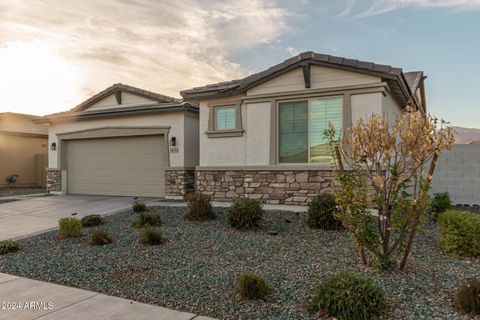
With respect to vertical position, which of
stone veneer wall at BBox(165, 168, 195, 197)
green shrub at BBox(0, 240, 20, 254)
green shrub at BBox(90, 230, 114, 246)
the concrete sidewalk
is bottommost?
the concrete sidewalk

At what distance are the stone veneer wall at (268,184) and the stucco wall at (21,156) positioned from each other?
13.3 metres

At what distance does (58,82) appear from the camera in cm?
1209

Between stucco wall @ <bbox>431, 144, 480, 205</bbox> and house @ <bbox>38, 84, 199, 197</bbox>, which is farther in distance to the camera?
house @ <bbox>38, 84, 199, 197</bbox>

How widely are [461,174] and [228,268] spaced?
31.0 ft

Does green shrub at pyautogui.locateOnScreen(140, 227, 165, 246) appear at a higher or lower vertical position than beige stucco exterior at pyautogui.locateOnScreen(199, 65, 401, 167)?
lower

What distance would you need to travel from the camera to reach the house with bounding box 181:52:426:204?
9.02 meters

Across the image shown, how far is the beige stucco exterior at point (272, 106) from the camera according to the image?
8945mm

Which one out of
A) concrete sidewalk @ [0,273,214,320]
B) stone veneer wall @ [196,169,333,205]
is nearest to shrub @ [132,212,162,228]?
stone veneer wall @ [196,169,333,205]

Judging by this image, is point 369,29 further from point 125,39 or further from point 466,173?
point 125,39

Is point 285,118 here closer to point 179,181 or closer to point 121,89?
point 179,181

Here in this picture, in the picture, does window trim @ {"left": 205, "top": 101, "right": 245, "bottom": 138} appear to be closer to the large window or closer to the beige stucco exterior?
the beige stucco exterior

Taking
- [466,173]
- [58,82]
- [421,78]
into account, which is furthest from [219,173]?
[421,78]

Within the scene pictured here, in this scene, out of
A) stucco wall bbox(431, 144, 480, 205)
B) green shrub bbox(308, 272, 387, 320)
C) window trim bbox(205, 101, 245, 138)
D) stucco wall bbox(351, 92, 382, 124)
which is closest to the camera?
green shrub bbox(308, 272, 387, 320)

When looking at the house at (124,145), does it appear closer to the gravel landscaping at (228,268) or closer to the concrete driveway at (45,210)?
the concrete driveway at (45,210)
